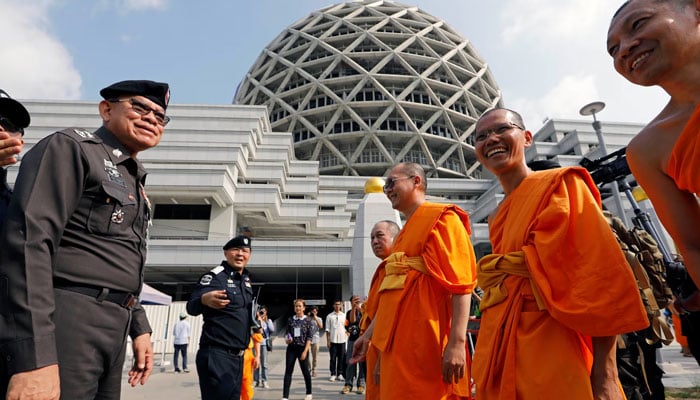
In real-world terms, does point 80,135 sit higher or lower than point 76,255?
higher

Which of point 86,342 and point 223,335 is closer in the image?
point 86,342

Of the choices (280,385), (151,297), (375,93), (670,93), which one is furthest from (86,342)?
(375,93)

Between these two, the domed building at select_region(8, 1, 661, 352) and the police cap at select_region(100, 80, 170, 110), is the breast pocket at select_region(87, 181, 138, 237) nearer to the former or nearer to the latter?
the police cap at select_region(100, 80, 170, 110)

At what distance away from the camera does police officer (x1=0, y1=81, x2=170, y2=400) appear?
1.21 m

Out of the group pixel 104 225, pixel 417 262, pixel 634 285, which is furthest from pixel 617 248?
pixel 104 225

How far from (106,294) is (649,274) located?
14.2 ft

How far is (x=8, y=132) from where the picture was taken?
69.1 inches

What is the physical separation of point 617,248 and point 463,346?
975mm

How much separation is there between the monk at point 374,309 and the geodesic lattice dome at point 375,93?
41.1 metres

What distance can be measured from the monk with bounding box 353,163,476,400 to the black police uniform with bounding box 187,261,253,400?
1.21 metres

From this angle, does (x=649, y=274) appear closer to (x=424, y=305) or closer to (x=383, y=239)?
(x=383, y=239)

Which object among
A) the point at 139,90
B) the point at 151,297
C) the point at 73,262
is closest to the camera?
the point at 73,262

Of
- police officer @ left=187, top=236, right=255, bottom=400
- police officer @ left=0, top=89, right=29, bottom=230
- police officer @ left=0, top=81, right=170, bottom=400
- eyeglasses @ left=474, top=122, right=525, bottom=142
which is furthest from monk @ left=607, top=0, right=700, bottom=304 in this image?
Answer: police officer @ left=187, top=236, right=255, bottom=400

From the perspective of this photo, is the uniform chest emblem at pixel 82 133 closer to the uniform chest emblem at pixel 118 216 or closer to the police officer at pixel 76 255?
the police officer at pixel 76 255
